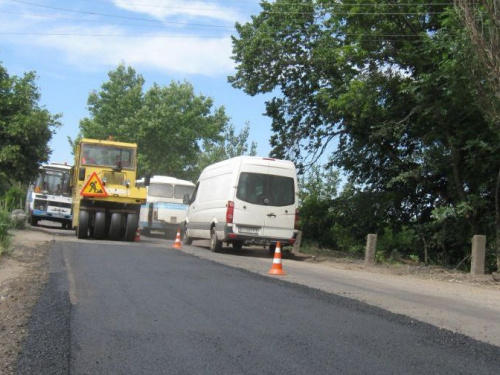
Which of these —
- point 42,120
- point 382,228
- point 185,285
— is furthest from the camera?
point 42,120

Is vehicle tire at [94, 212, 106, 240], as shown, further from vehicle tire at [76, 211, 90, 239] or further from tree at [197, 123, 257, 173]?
tree at [197, 123, 257, 173]

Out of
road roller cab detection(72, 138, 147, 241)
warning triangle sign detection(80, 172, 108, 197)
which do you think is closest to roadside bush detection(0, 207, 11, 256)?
warning triangle sign detection(80, 172, 108, 197)

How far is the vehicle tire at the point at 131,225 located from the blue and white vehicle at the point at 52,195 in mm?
9605

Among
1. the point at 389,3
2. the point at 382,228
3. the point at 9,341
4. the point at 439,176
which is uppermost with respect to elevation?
the point at 389,3

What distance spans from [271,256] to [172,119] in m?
32.3

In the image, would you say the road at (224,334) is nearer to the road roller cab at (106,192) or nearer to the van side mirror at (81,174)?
the road roller cab at (106,192)

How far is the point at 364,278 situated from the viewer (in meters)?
14.0

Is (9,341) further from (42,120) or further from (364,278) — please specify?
(42,120)

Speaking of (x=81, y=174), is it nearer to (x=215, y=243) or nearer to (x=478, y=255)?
(x=215, y=243)

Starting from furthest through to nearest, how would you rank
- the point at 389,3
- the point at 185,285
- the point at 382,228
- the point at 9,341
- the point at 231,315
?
the point at 382,228 → the point at 389,3 → the point at 185,285 → the point at 231,315 → the point at 9,341

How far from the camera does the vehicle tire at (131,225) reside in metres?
21.9

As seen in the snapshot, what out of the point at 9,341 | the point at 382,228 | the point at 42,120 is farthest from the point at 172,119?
the point at 9,341

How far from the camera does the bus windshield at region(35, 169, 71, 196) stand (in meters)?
31.0

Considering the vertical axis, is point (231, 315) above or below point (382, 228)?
below
